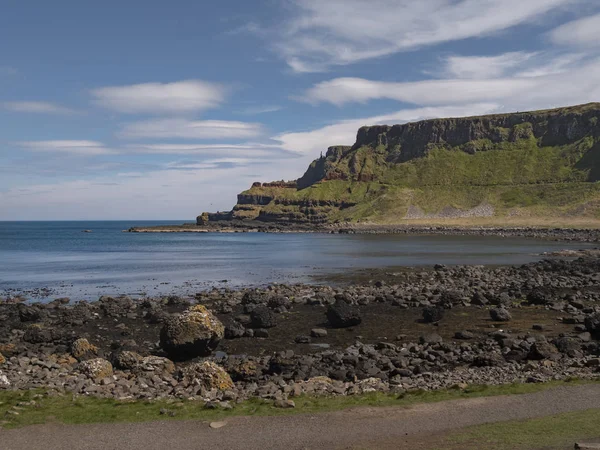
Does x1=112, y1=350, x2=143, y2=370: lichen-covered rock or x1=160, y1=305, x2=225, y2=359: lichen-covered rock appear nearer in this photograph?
x1=112, y1=350, x2=143, y2=370: lichen-covered rock

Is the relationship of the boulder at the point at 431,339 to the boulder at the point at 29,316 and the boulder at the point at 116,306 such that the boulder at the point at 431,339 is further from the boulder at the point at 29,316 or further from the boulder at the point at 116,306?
the boulder at the point at 29,316

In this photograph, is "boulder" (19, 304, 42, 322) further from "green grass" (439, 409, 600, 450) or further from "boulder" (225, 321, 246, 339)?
"green grass" (439, 409, 600, 450)

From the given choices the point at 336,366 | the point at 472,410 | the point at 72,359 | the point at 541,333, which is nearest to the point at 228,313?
the point at 72,359

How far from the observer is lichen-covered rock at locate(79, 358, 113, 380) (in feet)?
59.5

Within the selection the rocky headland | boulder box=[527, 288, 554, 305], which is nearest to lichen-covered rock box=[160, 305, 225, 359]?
the rocky headland

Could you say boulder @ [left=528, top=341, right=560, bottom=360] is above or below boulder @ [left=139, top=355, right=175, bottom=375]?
below

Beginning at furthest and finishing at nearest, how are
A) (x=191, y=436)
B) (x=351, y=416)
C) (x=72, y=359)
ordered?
(x=72, y=359) → (x=351, y=416) → (x=191, y=436)

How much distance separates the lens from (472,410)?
13586 mm

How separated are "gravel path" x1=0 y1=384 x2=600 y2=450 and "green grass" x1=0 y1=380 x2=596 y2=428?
436mm

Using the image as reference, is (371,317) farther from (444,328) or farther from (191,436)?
(191,436)

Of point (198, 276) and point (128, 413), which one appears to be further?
point (198, 276)

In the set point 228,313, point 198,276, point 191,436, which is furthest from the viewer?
point 198,276

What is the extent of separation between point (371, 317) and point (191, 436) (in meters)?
19.6

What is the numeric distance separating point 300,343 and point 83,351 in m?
9.36
